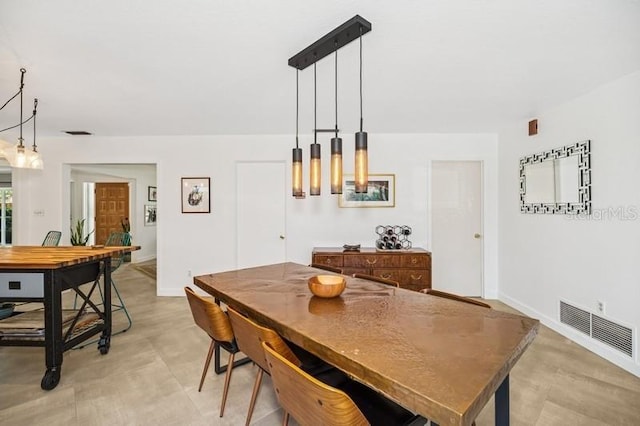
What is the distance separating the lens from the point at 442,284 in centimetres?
434

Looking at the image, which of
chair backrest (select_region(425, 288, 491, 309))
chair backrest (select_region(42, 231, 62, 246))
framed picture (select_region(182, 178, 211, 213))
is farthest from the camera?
framed picture (select_region(182, 178, 211, 213))

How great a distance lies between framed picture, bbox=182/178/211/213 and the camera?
4.40 meters

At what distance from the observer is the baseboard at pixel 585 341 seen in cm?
241

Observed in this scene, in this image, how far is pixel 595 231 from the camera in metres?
2.74

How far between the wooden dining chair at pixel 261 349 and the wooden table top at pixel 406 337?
0.07 meters

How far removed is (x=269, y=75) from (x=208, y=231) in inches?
106

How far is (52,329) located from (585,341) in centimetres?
446

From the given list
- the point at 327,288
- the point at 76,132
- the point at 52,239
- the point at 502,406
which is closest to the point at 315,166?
the point at 327,288

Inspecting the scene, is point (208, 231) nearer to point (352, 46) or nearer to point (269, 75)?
→ point (269, 75)

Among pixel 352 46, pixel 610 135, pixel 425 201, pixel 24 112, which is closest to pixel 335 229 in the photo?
pixel 425 201

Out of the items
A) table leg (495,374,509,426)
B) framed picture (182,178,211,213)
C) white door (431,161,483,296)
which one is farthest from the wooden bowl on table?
framed picture (182,178,211,213)

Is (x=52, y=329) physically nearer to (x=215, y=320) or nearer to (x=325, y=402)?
(x=215, y=320)

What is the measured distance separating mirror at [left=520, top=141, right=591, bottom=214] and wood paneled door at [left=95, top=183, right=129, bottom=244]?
808 centimetres

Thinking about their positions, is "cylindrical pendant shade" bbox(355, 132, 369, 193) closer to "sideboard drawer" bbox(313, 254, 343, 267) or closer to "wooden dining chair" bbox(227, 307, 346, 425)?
"wooden dining chair" bbox(227, 307, 346, 425)
